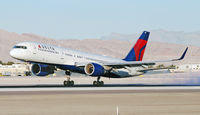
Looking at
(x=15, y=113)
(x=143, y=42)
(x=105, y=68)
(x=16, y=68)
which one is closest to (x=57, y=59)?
(x=105, y=68)

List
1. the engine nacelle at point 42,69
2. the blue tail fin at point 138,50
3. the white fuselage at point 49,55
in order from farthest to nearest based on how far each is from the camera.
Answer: the blue tail fin at point 138,50
the engine nacelle at point 42,69
the white fuselage at point 49,55

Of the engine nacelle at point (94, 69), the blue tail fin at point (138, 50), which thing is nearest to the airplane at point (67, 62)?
the engine nacelle at point (94, 69)

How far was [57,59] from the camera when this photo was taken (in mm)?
53781

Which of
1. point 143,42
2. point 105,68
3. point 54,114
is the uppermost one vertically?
point 143,42

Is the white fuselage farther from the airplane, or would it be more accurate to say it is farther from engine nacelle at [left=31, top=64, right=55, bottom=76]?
engine nacelle at [left=31, top=64, right=55, bottom=76]

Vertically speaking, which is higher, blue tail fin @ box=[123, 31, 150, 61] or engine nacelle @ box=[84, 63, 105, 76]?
blue tail fin @ box=[123, 31, 150, 61]

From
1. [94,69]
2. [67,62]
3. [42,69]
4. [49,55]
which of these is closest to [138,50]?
[94,69]

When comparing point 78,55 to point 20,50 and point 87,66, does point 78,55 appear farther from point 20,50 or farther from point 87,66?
point 20,50

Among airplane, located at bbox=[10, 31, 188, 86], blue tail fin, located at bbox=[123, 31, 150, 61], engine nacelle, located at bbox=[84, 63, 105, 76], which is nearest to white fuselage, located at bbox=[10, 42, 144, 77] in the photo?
airplane, located at bbox=[10, 31, 188, 86]

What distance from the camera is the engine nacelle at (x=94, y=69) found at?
5391cm

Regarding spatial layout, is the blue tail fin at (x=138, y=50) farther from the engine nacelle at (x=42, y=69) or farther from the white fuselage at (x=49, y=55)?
the engine nacelle at (x=42, y=69)

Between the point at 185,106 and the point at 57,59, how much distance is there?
27762 mm

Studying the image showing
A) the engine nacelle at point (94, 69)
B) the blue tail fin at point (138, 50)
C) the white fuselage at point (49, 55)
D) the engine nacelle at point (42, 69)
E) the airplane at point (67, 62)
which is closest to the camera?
the white fuselage at point (49, 55)

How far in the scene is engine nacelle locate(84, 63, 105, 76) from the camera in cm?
5391
